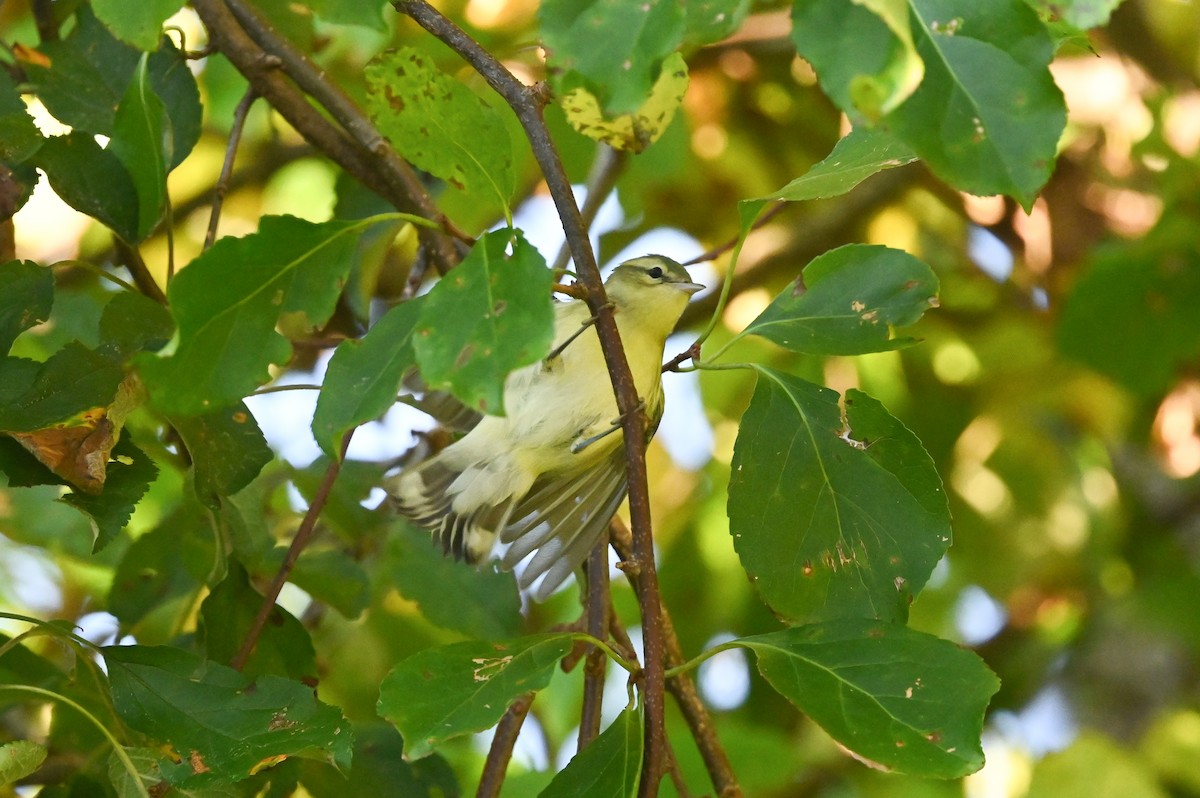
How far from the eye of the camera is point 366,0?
129cm

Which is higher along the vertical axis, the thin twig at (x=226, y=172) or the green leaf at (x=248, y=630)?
the thin twig at (x=226, y=172)

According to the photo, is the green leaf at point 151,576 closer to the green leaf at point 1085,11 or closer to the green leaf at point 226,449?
the green leaf at point 226,449

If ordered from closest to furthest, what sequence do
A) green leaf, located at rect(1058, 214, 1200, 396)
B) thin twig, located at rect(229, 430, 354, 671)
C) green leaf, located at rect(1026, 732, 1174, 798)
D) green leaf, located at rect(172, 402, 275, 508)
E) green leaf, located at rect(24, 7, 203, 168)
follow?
1. green leaf, located at rect(172, 402, 275, 508)
2. thin twig, located at rect(229, 430, 354, 671)
3. green leaf, located at rect(24, 7, 203, 168)
4. green leaf, located at rect(1026, 732, 1174, 798)
5. green leaf, located at rect(1058, 214, 1200, 396)

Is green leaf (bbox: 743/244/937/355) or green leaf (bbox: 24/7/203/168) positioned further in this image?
green leaf (bbox: 24/7/203/168)

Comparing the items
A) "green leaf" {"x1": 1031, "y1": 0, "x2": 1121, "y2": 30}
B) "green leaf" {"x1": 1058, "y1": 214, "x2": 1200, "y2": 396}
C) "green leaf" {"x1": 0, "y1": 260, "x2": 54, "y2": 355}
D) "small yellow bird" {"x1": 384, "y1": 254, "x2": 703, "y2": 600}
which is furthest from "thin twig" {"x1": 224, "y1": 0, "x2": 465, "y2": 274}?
"green leaf" {"x1": 1058, "y1": 214, "x2": 1200, "y2": 396}

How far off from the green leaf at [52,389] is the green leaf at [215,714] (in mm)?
312

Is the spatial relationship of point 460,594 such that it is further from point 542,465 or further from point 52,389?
point 52,389

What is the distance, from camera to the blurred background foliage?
9.86ft

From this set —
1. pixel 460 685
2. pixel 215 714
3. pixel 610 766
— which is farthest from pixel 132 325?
pixel 610 766

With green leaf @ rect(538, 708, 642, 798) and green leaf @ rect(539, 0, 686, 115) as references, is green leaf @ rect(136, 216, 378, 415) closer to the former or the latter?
green leaf @ rect(539, 0, 686, 115)

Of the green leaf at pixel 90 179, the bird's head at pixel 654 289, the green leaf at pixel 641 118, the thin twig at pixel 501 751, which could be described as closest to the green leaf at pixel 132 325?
the green leaf at pixel 90 179

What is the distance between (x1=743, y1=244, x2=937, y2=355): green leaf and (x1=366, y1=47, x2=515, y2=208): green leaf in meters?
0.37

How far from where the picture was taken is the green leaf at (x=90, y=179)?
1653mm

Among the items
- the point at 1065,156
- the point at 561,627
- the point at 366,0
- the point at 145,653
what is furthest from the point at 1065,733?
the point at 366,0
